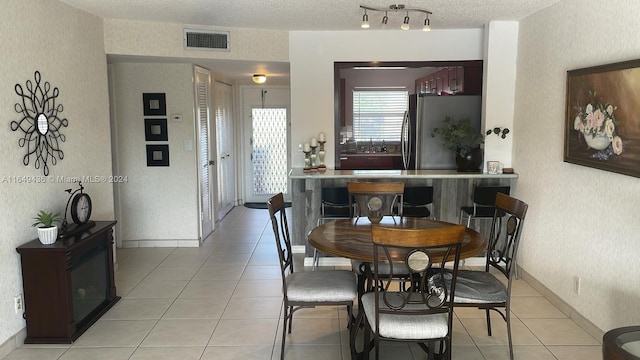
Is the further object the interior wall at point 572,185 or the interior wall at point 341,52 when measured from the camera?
the interior wall at point 341,52

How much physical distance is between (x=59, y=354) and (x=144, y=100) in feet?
10.2

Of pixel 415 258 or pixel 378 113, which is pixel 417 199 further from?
pixel 378 113

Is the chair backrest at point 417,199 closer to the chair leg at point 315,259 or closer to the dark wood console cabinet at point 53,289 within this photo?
the chair leg at point 315,259

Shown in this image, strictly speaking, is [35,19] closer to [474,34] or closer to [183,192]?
[183,192]

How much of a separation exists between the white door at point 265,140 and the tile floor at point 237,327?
3.64 meters

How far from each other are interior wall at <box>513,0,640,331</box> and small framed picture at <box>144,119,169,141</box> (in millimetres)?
3790

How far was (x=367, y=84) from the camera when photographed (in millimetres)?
9039

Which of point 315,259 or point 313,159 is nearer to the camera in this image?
point 315,259

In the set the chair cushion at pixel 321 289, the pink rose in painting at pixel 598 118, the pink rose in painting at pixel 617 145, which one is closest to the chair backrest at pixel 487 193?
the pink rose in painting at pixel 598 118

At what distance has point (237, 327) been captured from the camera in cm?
345

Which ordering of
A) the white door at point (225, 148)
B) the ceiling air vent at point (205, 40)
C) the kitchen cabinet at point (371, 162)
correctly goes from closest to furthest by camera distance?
the ceiling air vent at point (205, 40) → the white door at point (225, 148) → the kitchen cabinet at point (371, 162)

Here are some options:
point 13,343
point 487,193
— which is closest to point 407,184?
point 487,193

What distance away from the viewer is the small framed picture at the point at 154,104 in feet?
17.7

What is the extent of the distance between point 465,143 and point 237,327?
113 inches
